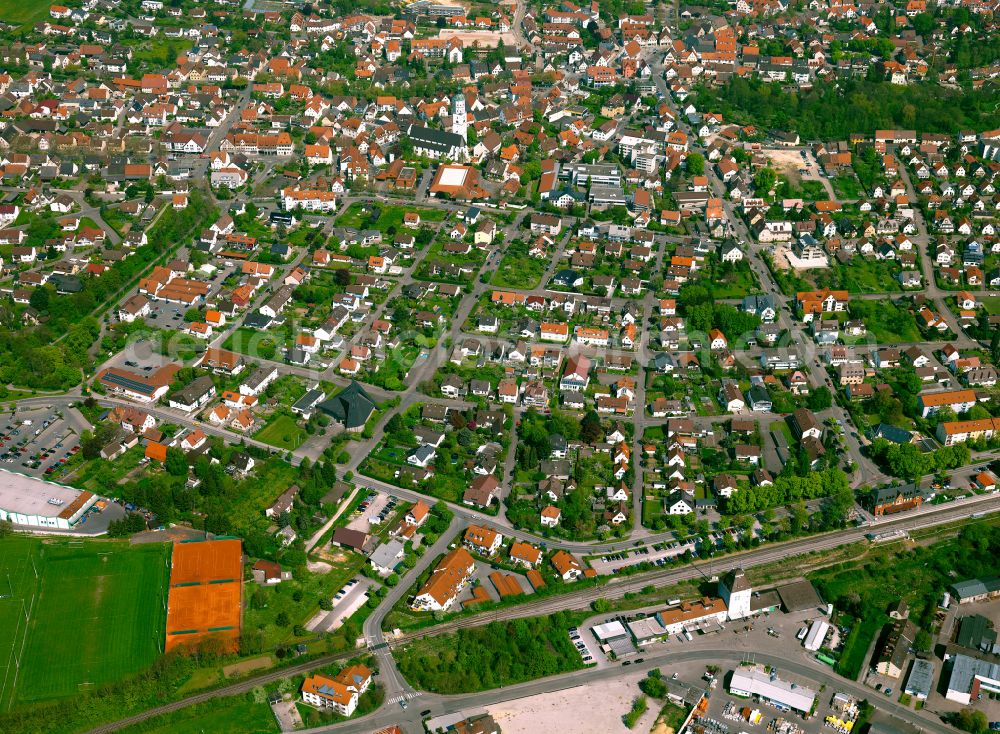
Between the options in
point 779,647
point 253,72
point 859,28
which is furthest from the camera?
point 859,28

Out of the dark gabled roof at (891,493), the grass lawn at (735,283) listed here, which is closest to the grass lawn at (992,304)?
the grass lawn at (735,283)

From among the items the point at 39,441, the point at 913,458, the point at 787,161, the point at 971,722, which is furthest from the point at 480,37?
Answer: the point at 971,722

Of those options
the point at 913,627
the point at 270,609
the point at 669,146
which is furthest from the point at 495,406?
the point at 669,146

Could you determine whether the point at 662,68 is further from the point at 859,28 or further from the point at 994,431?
the point at 994,431

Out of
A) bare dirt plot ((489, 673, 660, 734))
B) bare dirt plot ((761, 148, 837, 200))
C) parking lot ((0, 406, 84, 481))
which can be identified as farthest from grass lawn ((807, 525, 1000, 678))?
bare dirt plot ((761, 148, 837, 200))

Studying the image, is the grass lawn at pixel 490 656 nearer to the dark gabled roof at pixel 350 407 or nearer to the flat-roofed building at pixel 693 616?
the flat-roofed building at pixel 693 616

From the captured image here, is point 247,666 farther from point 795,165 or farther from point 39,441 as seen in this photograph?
point 795,165
